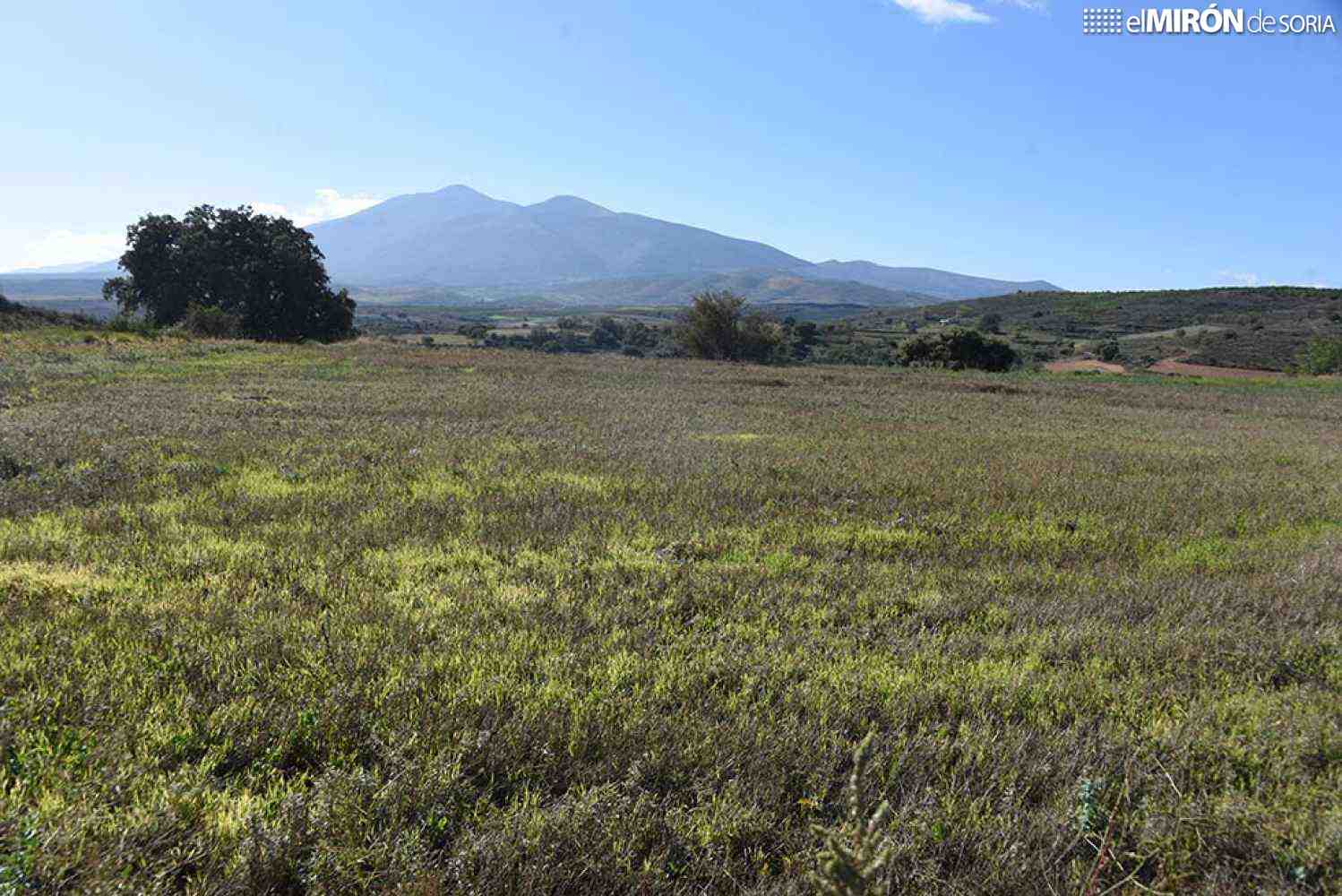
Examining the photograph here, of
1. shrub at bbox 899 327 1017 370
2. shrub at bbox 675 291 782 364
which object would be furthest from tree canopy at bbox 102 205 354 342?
shrub at bbox 899 327 1017 370

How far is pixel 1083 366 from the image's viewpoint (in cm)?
6125

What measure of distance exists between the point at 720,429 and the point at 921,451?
183 inches

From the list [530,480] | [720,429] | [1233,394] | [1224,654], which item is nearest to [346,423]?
[530,480]

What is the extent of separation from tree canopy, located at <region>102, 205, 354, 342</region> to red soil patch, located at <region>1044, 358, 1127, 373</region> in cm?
5879

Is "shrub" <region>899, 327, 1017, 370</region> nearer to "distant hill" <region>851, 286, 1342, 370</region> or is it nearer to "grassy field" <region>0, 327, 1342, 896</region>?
"distant hill" <region>851, 286, 1342, 370</region>

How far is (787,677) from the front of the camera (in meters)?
4.51

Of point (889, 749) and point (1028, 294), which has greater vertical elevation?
point (1028, 294)

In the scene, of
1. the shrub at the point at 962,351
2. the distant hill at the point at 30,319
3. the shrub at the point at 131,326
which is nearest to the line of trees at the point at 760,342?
the shrub at the point at 962,351

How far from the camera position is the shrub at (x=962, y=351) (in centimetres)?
5838

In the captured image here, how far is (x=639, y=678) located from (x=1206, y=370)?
72.3 metres

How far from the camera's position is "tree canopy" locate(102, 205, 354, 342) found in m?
55.6

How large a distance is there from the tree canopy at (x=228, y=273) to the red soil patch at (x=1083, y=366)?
58794 mm

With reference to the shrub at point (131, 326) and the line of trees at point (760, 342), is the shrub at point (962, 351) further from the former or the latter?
the shrub at point (131, 326)

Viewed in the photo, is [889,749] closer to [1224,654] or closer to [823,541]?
[1224,654]
